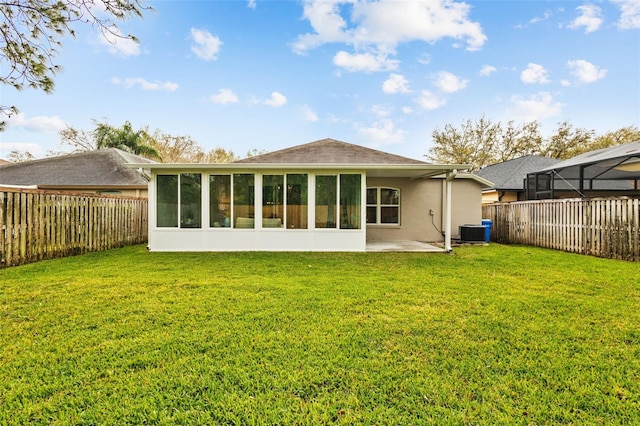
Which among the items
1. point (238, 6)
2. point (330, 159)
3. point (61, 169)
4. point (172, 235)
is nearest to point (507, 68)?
point (330, 159)

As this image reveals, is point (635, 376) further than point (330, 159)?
No

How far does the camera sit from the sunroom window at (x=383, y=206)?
39.4ft

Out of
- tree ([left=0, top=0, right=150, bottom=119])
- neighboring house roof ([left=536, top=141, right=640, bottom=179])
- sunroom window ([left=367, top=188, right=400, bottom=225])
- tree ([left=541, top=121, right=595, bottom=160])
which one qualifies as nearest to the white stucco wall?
sunroom window ([left=367, top=188, right=400, bottom=225])

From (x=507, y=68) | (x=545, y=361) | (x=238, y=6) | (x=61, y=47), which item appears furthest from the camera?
(x=507, y=68)

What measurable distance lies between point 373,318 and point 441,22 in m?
12.7

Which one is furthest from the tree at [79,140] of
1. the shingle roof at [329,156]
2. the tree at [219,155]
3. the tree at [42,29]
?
the tree at [42,29]

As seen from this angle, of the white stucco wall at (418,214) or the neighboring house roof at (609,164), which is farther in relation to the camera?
the white stucco wall at (418,214)

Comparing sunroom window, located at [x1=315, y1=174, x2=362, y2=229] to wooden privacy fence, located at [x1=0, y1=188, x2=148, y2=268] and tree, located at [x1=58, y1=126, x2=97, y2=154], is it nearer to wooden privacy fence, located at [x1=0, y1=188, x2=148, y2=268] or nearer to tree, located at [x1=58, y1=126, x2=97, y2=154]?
wooden privacy fence, located at [x1=0, y1=188, x2=148, y2=268]

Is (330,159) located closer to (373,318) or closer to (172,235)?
(172,235)

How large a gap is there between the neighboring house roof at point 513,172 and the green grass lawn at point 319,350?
11.5 meters

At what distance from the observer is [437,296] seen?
4531 millimetres

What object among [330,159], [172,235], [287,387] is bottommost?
[287,387]

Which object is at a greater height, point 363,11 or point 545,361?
point 363,11

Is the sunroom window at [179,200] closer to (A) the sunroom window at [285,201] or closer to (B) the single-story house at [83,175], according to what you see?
(A) the sunroom window at [285,201]
